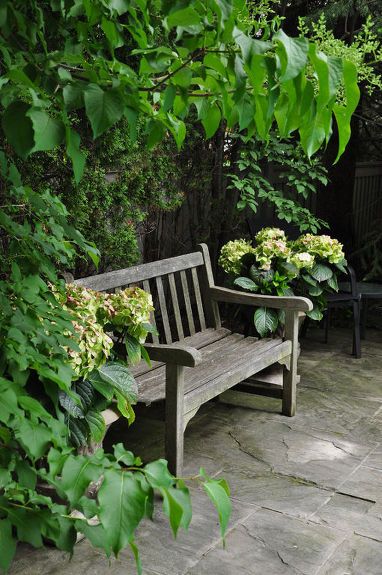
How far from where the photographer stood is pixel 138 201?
4980 millimetres

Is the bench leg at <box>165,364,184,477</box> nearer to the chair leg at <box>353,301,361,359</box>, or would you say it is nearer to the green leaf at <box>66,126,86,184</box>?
the green leaf at <box>66,126,86,184</box>

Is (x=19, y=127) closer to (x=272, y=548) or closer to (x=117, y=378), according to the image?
(x=117, y=378)

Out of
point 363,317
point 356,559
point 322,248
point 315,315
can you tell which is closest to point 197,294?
point 315,315

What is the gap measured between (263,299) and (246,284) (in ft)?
1.00

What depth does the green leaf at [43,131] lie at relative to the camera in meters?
1.19

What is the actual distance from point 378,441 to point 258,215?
9.55 feet

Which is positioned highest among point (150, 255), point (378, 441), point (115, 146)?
point (115, 146)

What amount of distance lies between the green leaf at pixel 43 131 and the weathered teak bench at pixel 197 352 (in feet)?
8.08

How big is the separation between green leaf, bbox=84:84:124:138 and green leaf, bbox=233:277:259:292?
400 centimetres

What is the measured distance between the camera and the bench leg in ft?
12.1

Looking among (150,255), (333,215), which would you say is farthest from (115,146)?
(333,215)

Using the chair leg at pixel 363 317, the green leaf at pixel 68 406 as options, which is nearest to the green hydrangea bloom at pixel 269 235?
the chair leg at pixel 363 317

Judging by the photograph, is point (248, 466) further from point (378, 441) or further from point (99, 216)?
point (99, 216)

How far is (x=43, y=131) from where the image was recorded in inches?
A: 47.5
